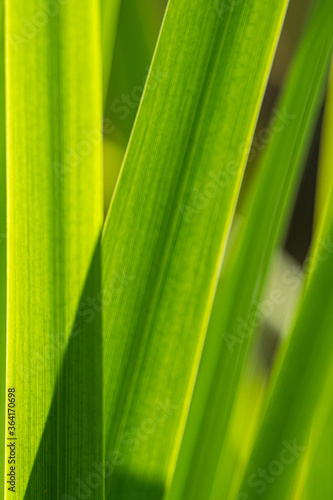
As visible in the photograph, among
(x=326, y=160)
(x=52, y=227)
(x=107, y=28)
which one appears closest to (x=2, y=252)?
(x=52, y=227)

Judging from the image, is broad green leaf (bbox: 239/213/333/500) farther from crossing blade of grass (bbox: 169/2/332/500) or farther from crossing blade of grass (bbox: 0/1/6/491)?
crossing blade of grass (bbox: 0/1/6/491)

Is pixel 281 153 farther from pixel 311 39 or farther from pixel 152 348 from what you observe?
pixel 152 348

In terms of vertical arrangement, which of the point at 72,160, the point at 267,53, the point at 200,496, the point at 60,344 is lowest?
the point at 200,496

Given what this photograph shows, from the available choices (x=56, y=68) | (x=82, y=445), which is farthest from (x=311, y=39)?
(x=82, y=445)

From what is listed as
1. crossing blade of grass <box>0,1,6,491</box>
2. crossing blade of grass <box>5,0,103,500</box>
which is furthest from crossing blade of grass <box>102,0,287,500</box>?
crossing blade of grass <box>0,1,6,491</box>

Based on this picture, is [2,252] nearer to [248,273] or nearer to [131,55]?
[248,273]

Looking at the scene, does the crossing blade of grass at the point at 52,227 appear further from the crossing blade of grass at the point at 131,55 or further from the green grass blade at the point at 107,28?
the crossing blade of grass at the point at 131,55
